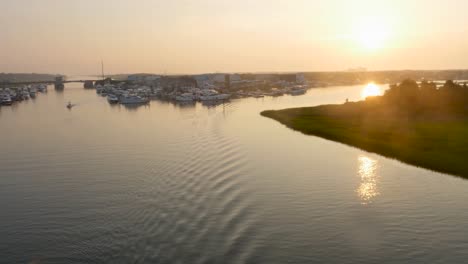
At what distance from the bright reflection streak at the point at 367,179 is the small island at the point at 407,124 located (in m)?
3.38

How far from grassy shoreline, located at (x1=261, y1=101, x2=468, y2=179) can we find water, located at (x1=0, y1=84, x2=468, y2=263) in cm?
260

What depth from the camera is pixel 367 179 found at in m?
34.8

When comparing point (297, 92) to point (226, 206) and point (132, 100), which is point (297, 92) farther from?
point (226, 206)

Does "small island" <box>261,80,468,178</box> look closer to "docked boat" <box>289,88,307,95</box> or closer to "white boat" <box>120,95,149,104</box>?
"white boat" <box>120,95,149,104</box>

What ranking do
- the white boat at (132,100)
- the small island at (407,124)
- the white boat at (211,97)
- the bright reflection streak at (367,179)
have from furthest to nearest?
1. the white boat at (211,97)
2. the white boat at (132,100)
3. the small island at (407,124)
4. the bright reflection streak at (367,179)

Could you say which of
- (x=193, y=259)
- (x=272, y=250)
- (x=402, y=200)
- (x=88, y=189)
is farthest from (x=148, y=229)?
(x=402, y=200)

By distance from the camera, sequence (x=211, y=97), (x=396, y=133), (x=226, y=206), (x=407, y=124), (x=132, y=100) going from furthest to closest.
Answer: (x=211, y=97)
(x=132, y=100)
(x=407, y=124)
(x=396, y=133)
(x=226, y=206)

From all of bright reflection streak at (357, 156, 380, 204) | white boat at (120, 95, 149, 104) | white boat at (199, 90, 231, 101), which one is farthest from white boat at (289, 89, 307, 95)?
bright reflection streak at (357, 156, 380, 204)

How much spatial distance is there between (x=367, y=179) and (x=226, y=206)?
44.9 ft

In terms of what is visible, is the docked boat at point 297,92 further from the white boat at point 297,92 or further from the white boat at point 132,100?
the white boat at point 132,100

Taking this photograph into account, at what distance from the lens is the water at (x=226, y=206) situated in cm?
2194

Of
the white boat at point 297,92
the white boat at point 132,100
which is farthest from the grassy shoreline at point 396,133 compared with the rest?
the white boat at point 297,92

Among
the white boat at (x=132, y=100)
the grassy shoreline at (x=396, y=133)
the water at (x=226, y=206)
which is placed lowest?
the water at (x=226, y=206)

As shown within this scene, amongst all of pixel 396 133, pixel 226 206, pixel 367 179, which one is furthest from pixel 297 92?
pixel 226 206
